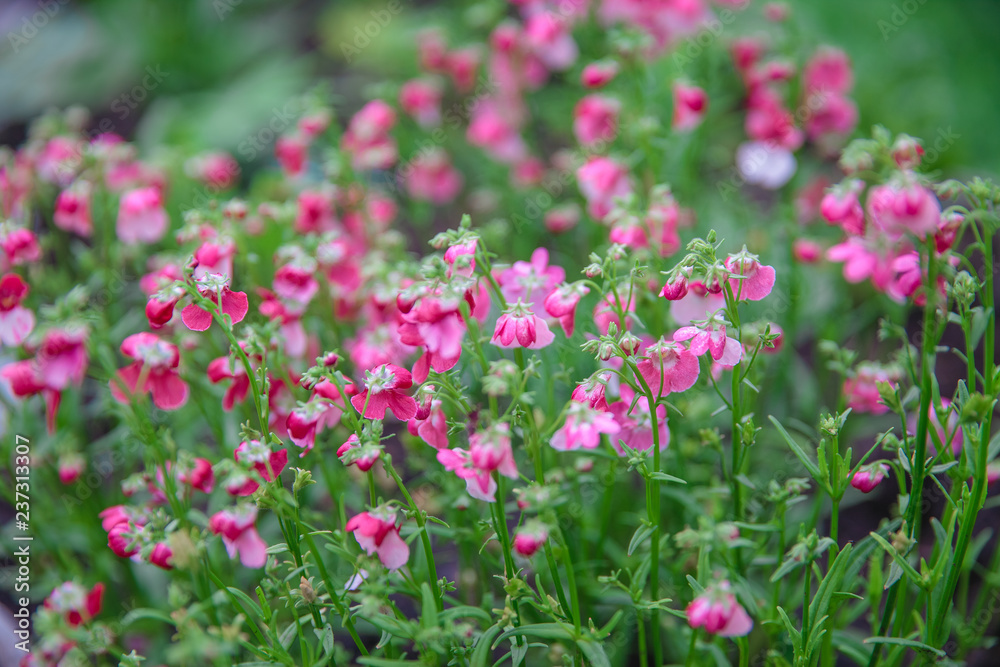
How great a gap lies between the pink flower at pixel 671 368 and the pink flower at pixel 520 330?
0.52 feet

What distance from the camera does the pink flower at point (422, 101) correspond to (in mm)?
2270

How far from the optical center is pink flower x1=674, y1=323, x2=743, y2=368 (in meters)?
1.07

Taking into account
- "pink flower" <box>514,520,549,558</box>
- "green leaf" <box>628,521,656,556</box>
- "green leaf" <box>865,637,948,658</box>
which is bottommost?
"green leaf" <box>865,637,948,658</box>

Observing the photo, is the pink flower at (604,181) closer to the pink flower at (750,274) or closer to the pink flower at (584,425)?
the pink flower at (750,274)

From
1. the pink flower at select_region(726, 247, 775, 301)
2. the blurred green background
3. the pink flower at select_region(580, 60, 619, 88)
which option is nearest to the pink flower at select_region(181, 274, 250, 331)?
the pink flower at select_region(726, 247, 775, 301)

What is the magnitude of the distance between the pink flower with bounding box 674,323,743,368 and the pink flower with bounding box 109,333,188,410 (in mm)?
879

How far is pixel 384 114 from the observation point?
205 cm

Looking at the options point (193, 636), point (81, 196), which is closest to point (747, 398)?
point (193, 636)

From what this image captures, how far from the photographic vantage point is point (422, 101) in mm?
2270

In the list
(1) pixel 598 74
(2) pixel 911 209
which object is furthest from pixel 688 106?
(2) pixel 911 209

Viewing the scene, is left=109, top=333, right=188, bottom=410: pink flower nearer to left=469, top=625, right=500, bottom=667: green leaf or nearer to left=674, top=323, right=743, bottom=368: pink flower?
left=469, top=625, right=500, bottom=667: green leaf

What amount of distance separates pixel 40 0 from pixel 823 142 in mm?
5267

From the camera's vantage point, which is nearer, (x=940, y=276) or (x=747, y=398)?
(x=940, y=276)

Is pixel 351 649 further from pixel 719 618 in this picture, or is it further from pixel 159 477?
pixel 719 618
